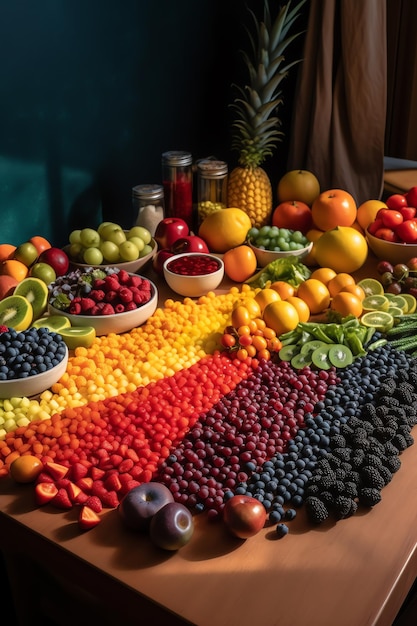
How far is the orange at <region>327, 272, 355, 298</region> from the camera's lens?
5.96 ft

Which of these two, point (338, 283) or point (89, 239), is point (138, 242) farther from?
point (338, 283)

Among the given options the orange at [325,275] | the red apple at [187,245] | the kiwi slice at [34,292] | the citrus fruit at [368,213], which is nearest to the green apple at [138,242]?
the red apple at [187,245]

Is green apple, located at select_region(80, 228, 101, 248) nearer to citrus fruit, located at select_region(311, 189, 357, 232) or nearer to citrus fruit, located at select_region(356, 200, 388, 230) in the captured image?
citrus fruit, located at select_region(311, 189, 357, 232)

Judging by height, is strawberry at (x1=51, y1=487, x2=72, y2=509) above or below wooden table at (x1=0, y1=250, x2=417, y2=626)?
above

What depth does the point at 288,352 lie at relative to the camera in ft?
5.18

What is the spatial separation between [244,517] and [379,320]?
2.78 ft

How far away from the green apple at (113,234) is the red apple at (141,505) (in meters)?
1.02

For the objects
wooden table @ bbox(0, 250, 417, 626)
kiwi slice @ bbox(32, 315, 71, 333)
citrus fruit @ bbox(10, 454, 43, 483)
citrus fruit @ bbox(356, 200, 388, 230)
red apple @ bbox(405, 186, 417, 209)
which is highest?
red apple @ bbox(405, 186, 417, 209)

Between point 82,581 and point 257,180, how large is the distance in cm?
161

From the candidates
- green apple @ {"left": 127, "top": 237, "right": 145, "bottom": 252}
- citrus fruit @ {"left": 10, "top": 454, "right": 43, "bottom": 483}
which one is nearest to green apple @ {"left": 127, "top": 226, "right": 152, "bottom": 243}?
green apple @ {"left": 127, "top": 237, "right": 145, "bottom": 252}

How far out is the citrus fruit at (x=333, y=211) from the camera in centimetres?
214

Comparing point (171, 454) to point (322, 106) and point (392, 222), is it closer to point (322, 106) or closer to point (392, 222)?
point (392, 222)

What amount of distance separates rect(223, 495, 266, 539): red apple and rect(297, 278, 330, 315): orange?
84cm

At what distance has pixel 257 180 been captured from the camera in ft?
7.51
